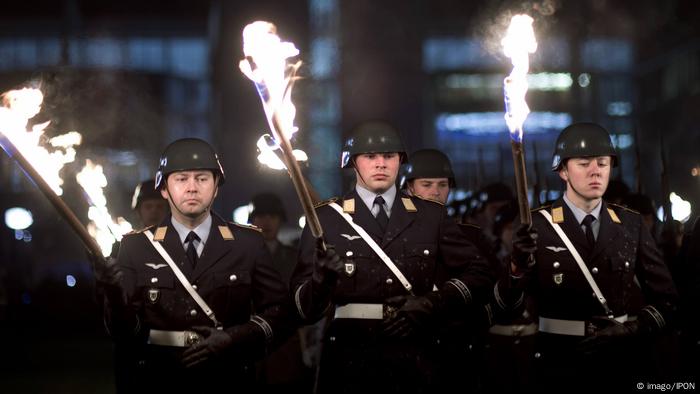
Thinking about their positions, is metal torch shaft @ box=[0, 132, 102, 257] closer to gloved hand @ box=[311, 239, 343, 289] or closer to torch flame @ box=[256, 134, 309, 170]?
gloved hand @ box=[311, 239, 343, 289]

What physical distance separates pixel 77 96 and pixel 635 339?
61.5 ft

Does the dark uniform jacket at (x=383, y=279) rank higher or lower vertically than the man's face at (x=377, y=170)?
lower

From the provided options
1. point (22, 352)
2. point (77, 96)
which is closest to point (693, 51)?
point (77, 96)

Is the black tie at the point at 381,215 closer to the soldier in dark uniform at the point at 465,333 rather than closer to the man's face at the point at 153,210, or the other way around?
the soldier in dark uniform at the point at 465,333

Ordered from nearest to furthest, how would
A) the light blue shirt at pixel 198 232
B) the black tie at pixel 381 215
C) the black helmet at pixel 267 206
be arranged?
1. the light blue shirt at pixel 198 232
2. the black tie at pixel 381 215
3. the black helmet at pixel 267 206

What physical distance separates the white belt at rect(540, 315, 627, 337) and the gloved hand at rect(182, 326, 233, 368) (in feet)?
7.78

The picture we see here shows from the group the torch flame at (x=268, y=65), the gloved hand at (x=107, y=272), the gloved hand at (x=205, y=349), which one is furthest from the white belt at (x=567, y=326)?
the gloved hand at (x=107, y=272)

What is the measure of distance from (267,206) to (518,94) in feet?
→ 22.2

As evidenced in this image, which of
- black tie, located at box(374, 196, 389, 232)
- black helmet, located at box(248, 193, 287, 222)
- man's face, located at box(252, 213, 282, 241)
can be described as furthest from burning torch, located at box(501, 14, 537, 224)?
black helmet, located at box(248, 193, 287, 222)

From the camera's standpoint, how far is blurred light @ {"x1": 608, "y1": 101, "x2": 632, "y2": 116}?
4509cm

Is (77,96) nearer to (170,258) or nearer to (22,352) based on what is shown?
(22,352)

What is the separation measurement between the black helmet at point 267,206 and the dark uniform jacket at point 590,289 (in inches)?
224

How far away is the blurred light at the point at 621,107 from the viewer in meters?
45.1

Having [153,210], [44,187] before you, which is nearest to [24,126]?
[44,187]
